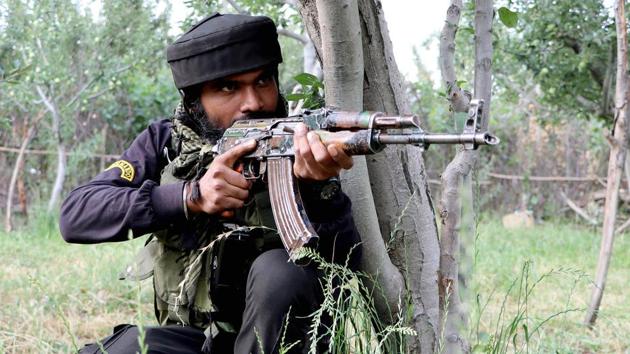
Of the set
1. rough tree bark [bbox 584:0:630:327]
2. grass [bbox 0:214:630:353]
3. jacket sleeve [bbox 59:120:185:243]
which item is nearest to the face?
jacket sleeve [bbox 59:120:185:243]

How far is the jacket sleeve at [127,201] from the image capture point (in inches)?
89.2

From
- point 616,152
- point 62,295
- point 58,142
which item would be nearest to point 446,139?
point 616,152

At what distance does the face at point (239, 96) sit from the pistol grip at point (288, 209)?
1.08ft

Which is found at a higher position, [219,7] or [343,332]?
[219,7]

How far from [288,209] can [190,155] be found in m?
0.44

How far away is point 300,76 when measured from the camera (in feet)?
7.71

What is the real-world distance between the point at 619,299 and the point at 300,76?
332 centimetres

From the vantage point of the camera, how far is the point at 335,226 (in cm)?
216

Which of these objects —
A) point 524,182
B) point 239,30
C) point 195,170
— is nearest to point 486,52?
point 239,30

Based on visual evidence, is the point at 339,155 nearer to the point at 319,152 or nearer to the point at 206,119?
the point at 319,152

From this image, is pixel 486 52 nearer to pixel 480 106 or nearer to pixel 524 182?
pixel 480 106

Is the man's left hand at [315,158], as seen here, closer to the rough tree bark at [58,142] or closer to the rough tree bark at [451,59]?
the rough tree bark at [451,59]

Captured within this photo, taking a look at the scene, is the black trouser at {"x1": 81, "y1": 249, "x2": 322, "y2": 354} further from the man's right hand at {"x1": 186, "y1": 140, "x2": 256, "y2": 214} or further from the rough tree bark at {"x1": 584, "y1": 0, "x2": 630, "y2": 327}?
the rough tree bark at {"x1": 584, "y1": 0, "x2": 630, "y2": 327}

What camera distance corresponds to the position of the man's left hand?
1.92 meters
